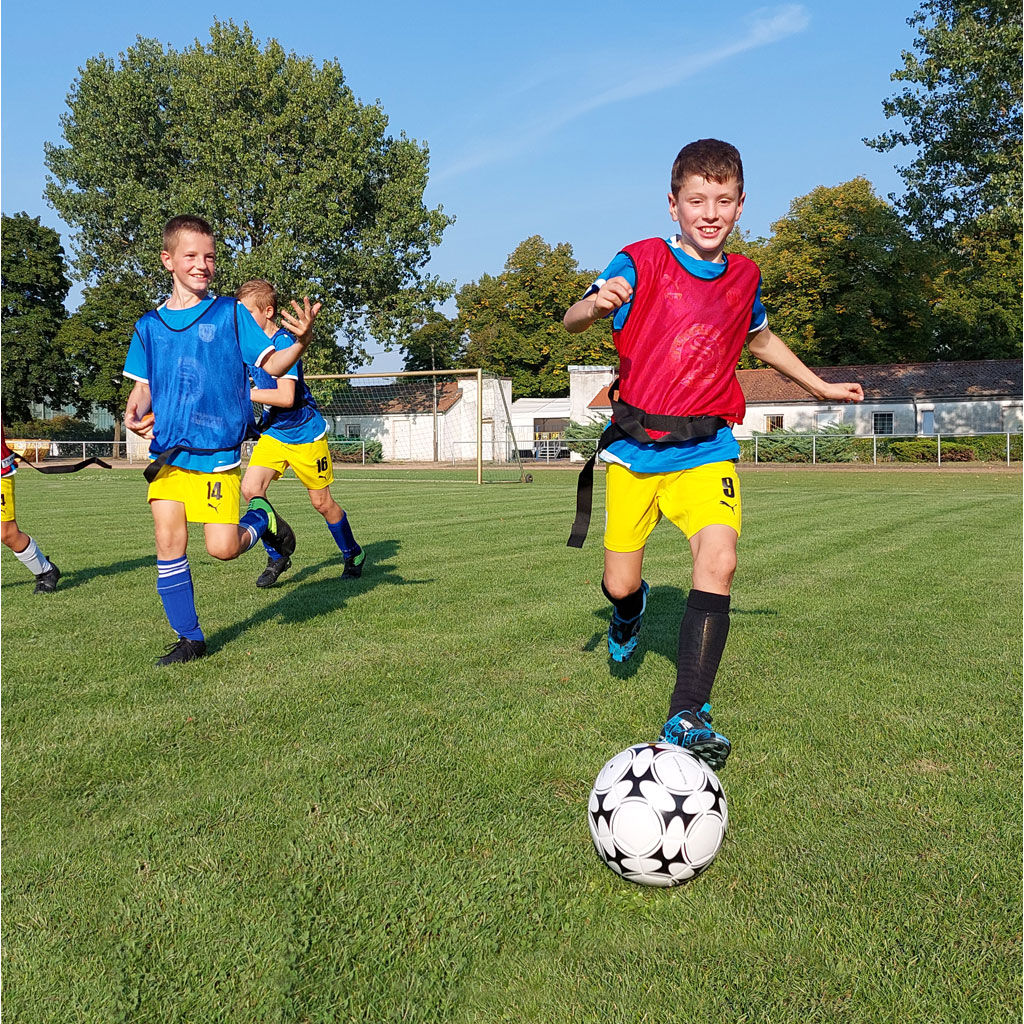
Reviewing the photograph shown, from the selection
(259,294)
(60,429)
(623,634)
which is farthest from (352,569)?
(60,429)

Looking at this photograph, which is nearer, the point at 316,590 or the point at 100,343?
the point at 316,590

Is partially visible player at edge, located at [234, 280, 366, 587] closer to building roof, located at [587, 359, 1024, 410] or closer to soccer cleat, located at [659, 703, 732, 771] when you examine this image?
soccer cleat, located at [659, 703, 732, 771]

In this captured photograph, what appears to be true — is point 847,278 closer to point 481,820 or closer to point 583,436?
point 583,436

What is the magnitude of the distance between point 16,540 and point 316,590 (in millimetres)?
2508

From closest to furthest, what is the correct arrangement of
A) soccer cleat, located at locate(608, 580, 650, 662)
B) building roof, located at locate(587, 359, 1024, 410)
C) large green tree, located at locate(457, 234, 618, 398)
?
soccer cleat, located at locate(608, 580, 650, 662) → building roof, located at locate(587, 359, 1024, 410) → large green tree, located at locate(457, 234, 618, 398)

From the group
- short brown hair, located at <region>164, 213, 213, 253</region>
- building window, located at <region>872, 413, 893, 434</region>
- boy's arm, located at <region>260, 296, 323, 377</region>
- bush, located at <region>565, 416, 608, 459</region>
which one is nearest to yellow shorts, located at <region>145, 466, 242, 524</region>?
boy's arm, located at <region>260, 296, 323, 377</region>

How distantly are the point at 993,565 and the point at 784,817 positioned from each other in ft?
23.8

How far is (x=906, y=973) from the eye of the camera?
2137 millimetres

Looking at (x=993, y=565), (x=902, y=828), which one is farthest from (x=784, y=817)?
(x=993, y=565)

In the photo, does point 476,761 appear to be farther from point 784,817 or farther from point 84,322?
point 84,322

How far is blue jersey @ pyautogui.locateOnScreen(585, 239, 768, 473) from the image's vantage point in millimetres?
4027

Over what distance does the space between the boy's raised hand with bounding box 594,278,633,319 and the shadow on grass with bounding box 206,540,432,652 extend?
10.6ft

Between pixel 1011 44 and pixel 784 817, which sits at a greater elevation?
pixel 1011 44

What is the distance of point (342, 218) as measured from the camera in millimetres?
41969
